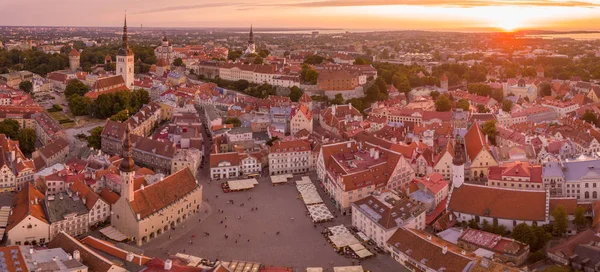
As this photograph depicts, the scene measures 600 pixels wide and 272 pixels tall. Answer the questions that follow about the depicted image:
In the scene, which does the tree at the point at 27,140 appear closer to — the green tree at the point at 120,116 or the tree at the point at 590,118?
the green tree at the point at 120,116

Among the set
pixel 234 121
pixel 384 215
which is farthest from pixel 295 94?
pixel 384 215

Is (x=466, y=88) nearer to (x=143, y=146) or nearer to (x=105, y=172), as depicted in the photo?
(x=143, y=146)

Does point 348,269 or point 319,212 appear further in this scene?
point 319,212

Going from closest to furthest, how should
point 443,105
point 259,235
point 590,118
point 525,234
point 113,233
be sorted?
point 525,234 → point 113,233 → point 259,235 → point 590,118 → point 443,105

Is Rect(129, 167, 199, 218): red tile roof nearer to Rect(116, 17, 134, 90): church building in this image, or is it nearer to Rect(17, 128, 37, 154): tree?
Rect(17, 128, 37, 154): tree

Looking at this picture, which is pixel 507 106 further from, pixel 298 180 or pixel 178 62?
pixel 178 62

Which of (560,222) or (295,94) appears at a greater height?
(295,94)

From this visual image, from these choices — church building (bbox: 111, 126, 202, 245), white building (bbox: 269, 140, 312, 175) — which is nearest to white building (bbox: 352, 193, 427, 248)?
church building (bbox: 111, 126, 202, 245)
